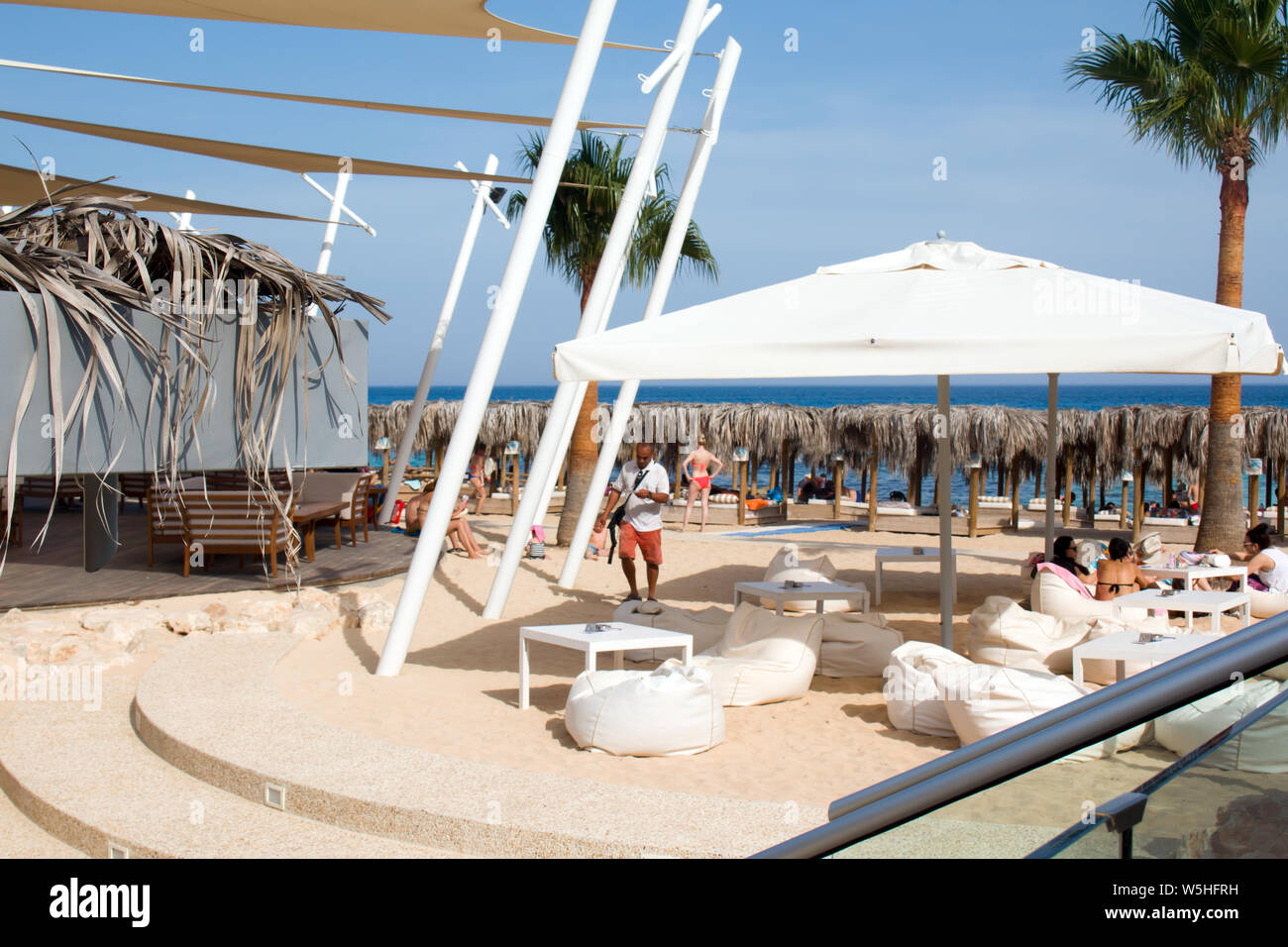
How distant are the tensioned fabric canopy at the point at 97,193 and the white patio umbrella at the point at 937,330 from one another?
19.0ft

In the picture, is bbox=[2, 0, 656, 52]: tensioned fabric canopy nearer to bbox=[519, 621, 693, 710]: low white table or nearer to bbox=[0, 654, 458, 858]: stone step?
bbox=[519, 621, 693, 710]: low white table

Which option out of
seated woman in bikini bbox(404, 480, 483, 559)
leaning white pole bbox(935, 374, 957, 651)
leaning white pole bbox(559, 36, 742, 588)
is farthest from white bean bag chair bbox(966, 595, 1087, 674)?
seated woman in bikini bbox(404, 480, 483, 559)

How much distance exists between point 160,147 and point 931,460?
16153 mm

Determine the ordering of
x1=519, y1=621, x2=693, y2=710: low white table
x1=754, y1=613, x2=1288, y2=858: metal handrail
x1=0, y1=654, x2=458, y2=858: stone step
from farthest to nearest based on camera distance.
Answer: x1=519, y1=621, x2=693, y2=710: low white table < x1=0, y1=654, x2=458, y2=858: stone step < x1=754, y1=613, x2=1288, y2=858: metal handrail

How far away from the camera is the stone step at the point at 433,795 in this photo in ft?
13.1

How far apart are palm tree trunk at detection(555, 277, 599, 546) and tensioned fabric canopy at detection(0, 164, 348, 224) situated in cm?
426

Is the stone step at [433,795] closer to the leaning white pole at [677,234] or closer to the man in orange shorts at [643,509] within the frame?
the man in orange shorts at [643,509]

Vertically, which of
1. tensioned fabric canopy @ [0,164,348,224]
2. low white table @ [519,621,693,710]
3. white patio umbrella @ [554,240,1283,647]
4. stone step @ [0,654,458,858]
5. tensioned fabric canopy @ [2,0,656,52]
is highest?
tensioned fabric canopy @ [2,0,656,52]

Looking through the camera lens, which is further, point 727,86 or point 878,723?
point 727,86

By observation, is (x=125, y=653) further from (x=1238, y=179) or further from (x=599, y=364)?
(x=1238, y=179)

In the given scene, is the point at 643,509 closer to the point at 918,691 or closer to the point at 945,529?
the point at 945,529

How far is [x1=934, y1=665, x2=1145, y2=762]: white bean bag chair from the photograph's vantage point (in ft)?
17.7
